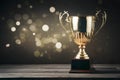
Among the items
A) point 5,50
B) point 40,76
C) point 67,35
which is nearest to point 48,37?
point 67,35

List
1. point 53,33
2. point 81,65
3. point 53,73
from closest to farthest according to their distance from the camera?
point 53,73 → point 81,65 → point 53,33

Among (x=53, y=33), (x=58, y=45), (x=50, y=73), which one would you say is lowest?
(x=50, y=73)

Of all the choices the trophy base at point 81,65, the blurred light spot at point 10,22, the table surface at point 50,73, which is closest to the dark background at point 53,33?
the blurred light spot at point 10,22

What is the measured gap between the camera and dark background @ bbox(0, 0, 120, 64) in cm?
307

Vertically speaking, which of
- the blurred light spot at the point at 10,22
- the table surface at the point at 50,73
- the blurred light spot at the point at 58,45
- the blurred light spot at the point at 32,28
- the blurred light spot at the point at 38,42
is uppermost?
the blurred light spot at the point at 10,22

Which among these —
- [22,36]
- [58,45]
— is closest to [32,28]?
[22,36]

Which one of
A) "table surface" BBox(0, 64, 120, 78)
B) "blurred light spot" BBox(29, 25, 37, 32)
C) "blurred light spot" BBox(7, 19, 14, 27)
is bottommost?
"table surface" BBox(0, 64, 120, 78)

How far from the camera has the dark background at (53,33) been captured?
3.07m

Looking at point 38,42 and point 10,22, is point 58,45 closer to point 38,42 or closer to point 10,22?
point 38,42

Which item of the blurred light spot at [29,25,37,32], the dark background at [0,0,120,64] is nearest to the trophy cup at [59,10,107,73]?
the dark background at [0,0,120,64]

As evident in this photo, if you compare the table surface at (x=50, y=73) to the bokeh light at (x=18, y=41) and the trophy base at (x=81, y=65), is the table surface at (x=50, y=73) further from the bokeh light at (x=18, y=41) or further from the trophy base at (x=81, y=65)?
the bokeh light at (x=18, y=41)

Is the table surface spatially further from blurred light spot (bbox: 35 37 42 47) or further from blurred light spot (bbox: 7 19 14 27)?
blurred light spot (bbox: 7 19 14 27)

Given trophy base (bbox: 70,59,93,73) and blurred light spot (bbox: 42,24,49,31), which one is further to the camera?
blurred light spot (bbox: 42,24,49,31)

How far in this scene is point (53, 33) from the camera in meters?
3.09
